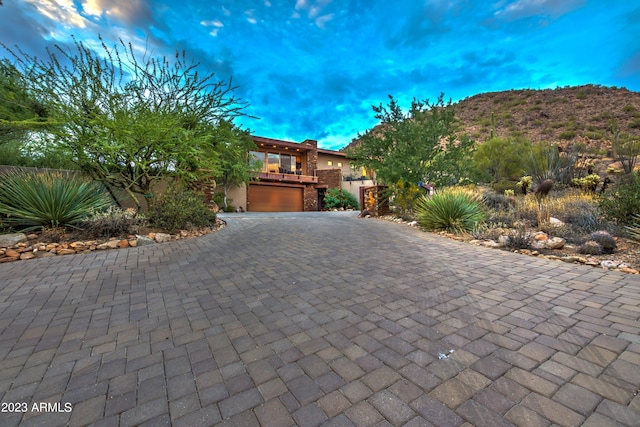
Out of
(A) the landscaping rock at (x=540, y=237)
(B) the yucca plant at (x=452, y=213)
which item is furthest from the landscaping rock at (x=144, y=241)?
(A) the landscaping rock at (x=540, y=237)

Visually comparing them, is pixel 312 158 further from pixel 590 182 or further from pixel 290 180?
pixel 590 182

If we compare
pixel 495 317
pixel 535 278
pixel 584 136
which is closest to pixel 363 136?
pixel 535 278

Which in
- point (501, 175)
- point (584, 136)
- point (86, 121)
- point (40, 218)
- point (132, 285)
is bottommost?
point (132, 285)

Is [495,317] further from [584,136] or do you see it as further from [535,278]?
[584,136]

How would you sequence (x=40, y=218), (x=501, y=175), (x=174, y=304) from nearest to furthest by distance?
(x=174, y=304)
(x=40, y=218)
(x=501, y=175)

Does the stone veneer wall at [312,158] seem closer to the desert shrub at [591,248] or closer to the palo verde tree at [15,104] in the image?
the palo verde tree at [15,104]

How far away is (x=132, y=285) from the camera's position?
11.3 feet

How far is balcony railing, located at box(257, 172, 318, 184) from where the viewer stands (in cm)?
2016

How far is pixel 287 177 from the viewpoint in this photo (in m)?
21.5

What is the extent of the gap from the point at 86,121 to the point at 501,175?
58.1 feet

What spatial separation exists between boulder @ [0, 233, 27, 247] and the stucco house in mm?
14007

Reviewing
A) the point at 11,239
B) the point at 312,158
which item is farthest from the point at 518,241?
the point at 312,158

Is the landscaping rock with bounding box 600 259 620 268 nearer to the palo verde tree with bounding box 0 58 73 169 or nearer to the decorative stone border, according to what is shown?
the decorative stone border

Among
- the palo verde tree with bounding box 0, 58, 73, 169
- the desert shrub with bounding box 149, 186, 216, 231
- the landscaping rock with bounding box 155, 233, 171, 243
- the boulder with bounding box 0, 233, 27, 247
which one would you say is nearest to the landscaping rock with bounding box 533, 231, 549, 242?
the landscaping rock with bounding box 155, 233, 171, 243
